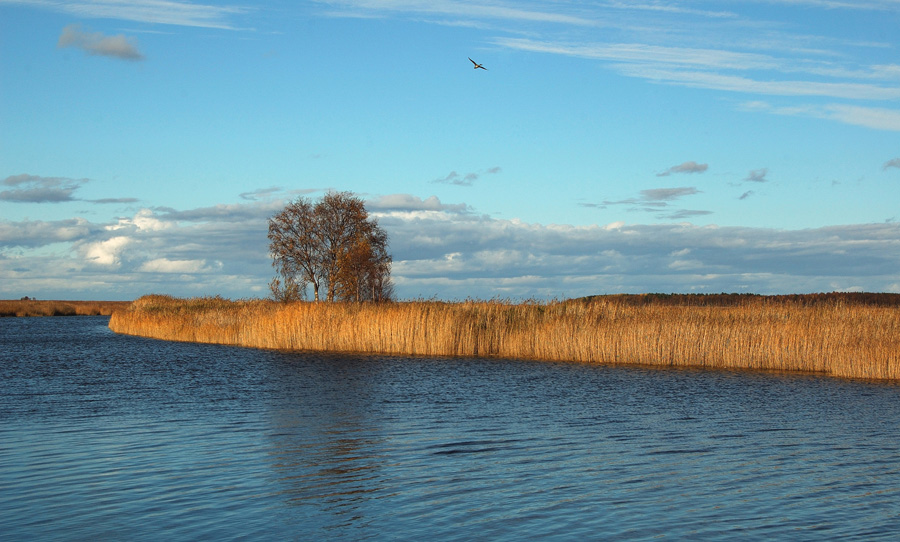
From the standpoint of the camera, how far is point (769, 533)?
7.26m

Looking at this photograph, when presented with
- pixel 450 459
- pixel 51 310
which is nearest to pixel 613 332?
pixel 450 459

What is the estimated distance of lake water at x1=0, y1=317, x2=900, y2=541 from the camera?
24.7 ft

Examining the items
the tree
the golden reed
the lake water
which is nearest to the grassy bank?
the tree

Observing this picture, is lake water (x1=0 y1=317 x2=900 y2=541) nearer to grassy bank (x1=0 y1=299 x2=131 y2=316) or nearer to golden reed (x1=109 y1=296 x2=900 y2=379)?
golden reed (x1=109 y1=296 x2=900 y2=379)

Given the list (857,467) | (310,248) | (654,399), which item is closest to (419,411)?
(654,399)

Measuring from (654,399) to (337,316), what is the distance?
1590 cm

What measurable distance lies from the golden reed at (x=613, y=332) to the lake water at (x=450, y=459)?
204 cm

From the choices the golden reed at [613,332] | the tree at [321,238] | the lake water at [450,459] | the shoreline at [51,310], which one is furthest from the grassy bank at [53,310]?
the lake water at [450,459]

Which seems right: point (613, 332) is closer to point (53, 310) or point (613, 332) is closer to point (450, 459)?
point (450, 459)

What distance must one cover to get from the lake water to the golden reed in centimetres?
204

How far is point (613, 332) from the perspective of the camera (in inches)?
950

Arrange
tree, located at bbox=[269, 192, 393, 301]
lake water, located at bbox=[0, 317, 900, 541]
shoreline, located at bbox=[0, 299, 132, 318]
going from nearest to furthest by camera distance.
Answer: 1. lake water, located at bbox=[0, 317, 900, 541]
2. tree, located at bbox=[269, 192, 393, 301]
3. shoreline, located at bbox=[0, 299, 132, 318]

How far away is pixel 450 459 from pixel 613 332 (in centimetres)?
1469

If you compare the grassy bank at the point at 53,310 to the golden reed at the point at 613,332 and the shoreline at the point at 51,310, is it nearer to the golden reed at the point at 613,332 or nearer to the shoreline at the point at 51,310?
the shoreline at the point at 51,310
